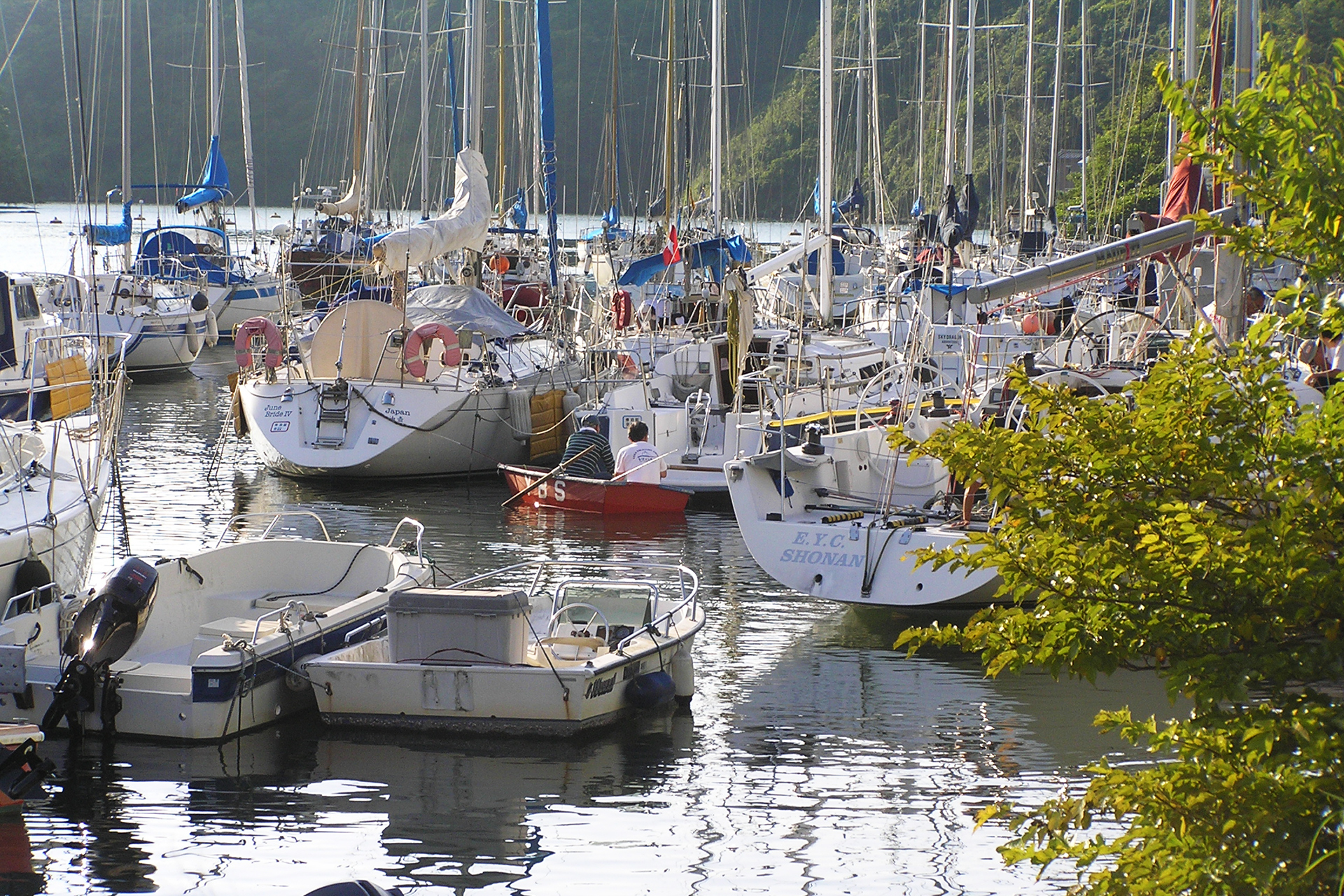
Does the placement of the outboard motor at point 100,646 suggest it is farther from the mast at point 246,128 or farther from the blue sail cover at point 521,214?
the blue sail cover at point 521,214

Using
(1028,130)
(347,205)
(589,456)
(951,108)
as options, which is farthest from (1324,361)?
(1028,130)

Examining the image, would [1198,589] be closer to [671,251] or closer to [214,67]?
[671,251]

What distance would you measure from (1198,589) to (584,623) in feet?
25.8

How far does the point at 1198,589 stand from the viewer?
4059 mm

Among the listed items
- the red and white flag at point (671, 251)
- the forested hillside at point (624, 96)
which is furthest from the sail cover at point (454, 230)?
the forested hillside at point (624, 96)

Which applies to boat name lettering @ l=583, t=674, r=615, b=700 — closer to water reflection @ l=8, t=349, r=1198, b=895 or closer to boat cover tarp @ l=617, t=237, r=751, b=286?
water reflection @ l=8, t=349, r=1198, b=895

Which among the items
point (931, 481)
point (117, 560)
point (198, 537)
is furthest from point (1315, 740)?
point (198, 537)

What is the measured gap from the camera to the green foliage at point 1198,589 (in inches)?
156

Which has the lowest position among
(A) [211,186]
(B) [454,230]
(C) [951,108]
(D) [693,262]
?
(D) [693,262]

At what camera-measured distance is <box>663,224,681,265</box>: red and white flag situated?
25.0 m

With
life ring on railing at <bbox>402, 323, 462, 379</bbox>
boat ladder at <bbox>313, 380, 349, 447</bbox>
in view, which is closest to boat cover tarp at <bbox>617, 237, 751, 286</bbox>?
life ring on railing at <bbox>402, 323, 462, 379</bbox>

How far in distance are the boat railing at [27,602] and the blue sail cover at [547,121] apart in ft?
49.4

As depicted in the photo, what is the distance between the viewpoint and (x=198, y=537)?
55.8ft

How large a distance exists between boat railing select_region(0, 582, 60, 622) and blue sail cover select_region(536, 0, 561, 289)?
15.0 m
